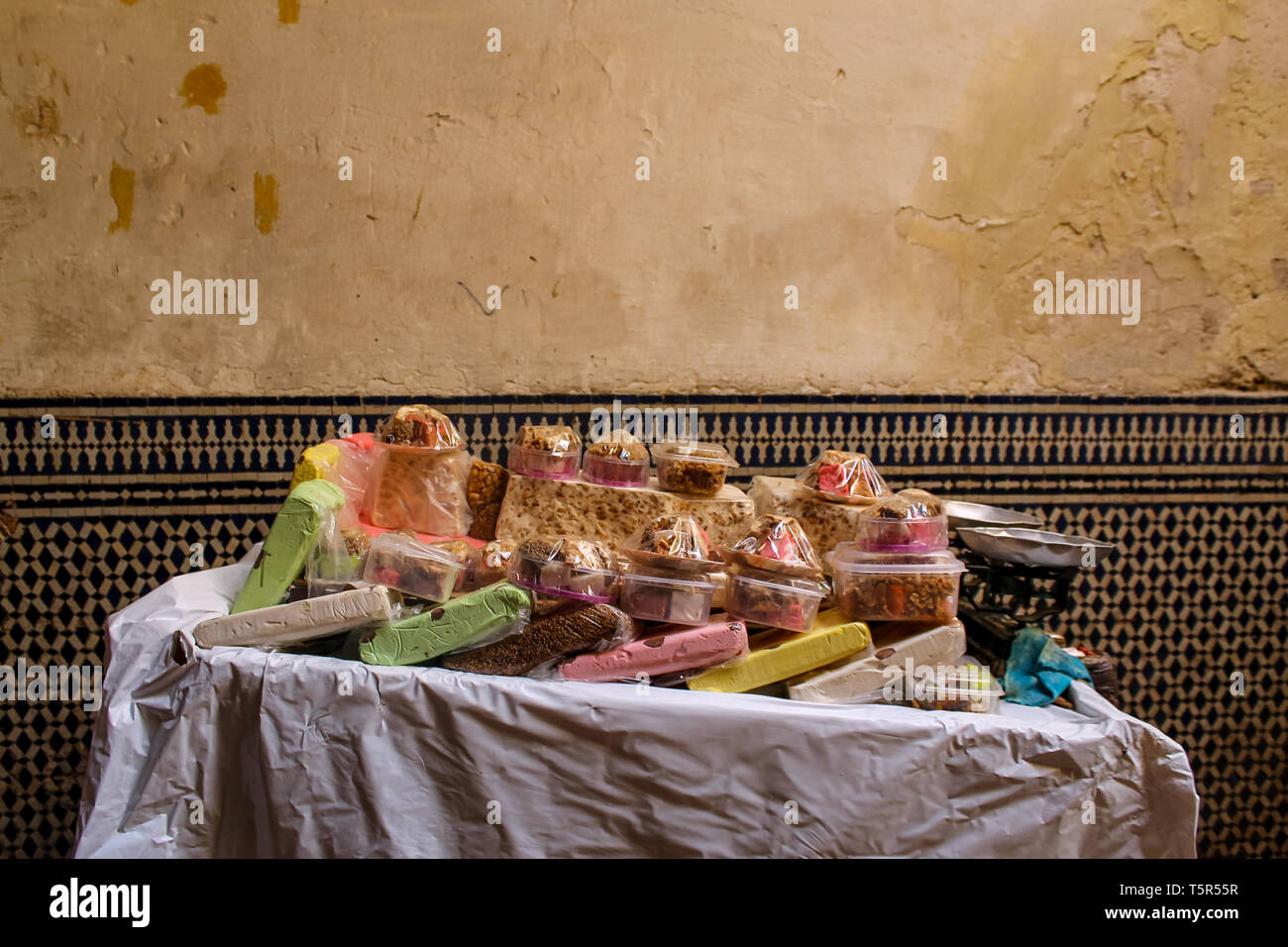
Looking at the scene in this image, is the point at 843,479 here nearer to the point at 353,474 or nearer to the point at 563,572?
the point at 563,572

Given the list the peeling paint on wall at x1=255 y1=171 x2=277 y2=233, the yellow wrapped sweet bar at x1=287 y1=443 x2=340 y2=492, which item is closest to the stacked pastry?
the yellow wrapped sweet bar at x1=287 y1=443 x2=340 y2=492

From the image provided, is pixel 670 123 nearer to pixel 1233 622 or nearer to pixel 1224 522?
pixel 1224 522

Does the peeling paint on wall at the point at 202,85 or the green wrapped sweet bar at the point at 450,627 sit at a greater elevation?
the peeling paint on wall at the point at 202,85

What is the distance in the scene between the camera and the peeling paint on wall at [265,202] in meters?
3.14

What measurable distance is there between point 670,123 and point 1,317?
93.4 inches

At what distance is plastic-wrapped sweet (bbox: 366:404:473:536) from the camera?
215 centimetres

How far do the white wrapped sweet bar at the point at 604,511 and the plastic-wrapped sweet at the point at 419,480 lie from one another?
0.15m

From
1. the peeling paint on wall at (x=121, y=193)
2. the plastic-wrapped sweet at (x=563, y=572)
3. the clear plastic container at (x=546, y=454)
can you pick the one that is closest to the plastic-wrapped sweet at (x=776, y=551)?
the plastic-wrapped sweet at (x=563, y=572)

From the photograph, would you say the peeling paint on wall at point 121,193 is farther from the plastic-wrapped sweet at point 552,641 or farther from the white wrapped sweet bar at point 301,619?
the plastic-wrapped sweet at point 552,641

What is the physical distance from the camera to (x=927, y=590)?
72.7 inches

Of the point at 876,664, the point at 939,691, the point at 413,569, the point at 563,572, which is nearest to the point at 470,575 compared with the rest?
the point at 413,569

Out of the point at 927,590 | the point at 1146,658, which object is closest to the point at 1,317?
the point at 927,590

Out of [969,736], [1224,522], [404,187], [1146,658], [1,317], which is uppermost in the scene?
[404,187]

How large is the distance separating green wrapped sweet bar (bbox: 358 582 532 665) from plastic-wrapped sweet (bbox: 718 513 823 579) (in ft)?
1.43
